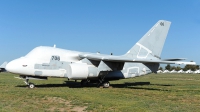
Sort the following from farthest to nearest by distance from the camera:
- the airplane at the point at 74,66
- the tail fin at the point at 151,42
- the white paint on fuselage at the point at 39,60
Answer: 1. the tail fin at the point at 151,42
2. the airplane at the point at 74,66
3. the white paint on fuselage at the point at 39,60

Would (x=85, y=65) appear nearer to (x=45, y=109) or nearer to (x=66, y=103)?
(x=66, y=103)

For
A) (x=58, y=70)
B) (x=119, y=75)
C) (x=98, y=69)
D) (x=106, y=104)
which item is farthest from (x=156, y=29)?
(x=106, y=104)

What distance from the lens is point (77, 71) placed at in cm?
1859

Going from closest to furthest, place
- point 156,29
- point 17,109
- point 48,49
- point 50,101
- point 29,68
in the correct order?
point 17,109, point 50,101, point 29,68, point 48,49, point 156,29

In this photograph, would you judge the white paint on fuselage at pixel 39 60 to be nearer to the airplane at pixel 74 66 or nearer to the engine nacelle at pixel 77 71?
Answer: the airplane at pixel 74 66

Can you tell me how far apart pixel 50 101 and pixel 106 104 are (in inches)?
114

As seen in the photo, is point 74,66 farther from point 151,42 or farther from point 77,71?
point 151,42

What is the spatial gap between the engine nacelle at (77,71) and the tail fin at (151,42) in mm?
5636

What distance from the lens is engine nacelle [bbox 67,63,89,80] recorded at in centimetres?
A: 1847

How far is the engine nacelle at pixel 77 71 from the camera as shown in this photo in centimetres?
1847

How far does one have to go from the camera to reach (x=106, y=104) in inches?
420

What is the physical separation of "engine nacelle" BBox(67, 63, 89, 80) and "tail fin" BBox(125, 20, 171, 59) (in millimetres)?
5636

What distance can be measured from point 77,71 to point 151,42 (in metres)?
8.71

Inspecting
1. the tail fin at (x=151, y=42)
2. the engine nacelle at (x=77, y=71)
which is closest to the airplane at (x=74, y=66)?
the engine nacelle at (x=77, y=71)
